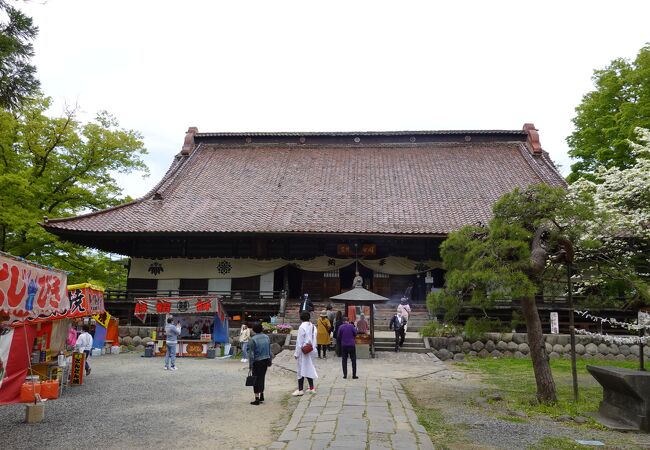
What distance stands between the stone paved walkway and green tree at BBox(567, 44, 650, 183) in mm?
14435

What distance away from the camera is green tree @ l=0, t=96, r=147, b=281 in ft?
61.0

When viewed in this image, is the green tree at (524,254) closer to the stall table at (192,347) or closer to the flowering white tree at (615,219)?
the flowering white tree at (615,219)

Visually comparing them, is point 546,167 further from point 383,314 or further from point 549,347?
point 383,314

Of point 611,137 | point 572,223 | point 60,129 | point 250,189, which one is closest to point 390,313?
point 250,189

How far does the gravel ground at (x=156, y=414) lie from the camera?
613 centimetres

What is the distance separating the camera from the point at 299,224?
19.4 metres

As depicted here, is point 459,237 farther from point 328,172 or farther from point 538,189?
point 328,172

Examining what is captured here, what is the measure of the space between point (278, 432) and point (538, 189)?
21.6 ft

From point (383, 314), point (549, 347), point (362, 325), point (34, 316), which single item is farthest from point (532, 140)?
point (34, 316)

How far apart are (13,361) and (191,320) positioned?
901cm

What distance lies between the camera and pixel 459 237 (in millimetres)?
9422

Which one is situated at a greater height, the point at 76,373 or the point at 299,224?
the point at 299,224

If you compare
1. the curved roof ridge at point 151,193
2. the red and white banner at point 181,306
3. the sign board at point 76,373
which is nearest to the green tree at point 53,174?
the curved roof ridge at point 151,193

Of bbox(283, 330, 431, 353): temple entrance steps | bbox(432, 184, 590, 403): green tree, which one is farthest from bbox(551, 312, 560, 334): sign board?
bbox(432, 184, 590, 403): green tree
